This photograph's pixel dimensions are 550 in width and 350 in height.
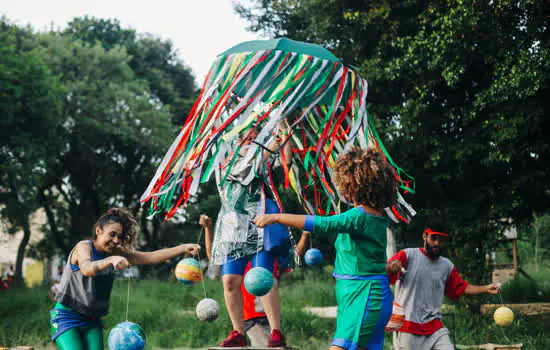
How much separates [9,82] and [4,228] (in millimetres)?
7961

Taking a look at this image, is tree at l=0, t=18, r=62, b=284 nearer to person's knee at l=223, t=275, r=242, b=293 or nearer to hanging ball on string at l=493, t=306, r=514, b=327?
person's knee at l=223, t=275, r=242, b=293

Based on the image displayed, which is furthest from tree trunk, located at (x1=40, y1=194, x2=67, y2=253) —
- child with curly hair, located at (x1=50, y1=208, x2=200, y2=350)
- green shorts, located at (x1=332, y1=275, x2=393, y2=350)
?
green shorts, located at (x1=332, y1=275, x2=393, y2=350)

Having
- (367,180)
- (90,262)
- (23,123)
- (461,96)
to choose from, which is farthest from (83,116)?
(367,180)

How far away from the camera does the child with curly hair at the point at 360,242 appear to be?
10.2 feet

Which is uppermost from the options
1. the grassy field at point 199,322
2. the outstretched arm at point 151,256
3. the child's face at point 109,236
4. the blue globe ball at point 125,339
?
the child's face at point 109,236

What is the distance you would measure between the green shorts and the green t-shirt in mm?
63

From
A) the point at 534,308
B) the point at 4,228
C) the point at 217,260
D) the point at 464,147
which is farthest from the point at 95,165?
the point at 217,260

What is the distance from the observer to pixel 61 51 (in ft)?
69.0

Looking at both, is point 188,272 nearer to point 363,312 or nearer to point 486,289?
point 363,312

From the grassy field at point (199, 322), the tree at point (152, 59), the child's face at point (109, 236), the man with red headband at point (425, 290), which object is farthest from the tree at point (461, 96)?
the tree at point (152, 59)

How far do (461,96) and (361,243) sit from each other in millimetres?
8616

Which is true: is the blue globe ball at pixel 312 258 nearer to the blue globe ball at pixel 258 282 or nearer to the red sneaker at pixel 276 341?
the red sneaker at pixel 276 341

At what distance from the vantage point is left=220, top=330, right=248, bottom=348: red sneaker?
13.7 feet

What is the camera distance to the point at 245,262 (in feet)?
14.6
